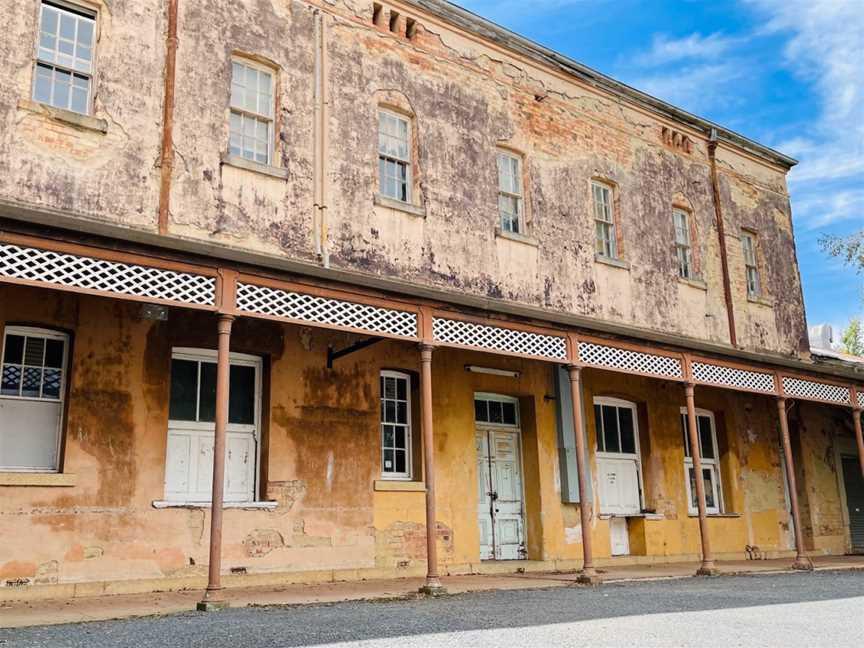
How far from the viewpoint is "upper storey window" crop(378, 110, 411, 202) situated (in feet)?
41.0

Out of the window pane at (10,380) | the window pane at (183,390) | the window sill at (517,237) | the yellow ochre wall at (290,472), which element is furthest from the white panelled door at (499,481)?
the window pane at (10,380)

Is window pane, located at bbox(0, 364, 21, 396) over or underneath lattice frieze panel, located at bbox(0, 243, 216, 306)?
underneath

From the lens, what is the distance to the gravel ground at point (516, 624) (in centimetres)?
575

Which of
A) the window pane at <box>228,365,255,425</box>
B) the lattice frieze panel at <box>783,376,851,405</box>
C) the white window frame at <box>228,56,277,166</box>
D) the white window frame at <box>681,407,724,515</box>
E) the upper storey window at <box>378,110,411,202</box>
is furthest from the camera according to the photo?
the white window frame at <box>681,407,724,515</box>

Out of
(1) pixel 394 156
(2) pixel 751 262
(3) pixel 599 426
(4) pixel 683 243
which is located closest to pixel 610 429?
(3) pixel 599 426

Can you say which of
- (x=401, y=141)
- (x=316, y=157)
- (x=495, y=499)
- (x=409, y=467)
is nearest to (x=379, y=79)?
(x=401, y=141)

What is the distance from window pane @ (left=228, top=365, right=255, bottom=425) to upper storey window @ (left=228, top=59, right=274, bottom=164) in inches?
112

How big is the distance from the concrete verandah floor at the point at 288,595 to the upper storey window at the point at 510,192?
5506mm

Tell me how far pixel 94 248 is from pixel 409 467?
6.04 m

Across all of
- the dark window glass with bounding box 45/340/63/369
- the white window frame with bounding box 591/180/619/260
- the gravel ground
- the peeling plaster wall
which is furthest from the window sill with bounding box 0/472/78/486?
the white window frame with bounding box 591/180/619/260

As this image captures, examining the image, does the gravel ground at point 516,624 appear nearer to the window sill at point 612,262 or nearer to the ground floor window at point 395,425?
the ground floor window at point 395,425

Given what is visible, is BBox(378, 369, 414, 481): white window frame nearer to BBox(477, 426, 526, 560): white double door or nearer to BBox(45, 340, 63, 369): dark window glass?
BBox(477, 426, 526, 560): white double door

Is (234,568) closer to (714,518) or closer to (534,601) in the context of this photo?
(534,601)

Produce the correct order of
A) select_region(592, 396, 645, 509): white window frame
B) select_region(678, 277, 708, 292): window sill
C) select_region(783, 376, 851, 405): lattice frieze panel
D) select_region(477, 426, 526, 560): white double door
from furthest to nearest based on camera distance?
select_region(678, 277, 708, 292): window sill, select_region(783, 376, 851, 405): lattice frieze panel, select_region(592, 396, 645, 509): white window frame, select_region(477, 426, 526, 560): white double door
